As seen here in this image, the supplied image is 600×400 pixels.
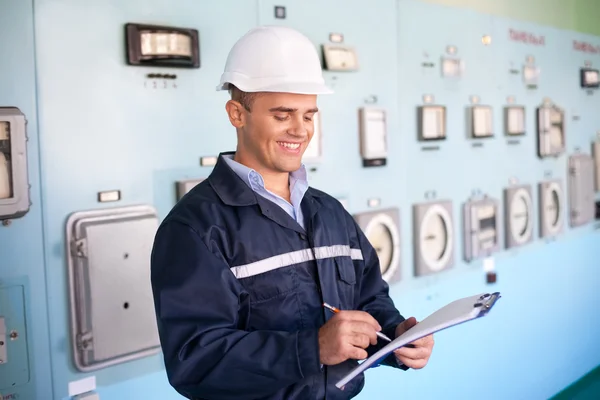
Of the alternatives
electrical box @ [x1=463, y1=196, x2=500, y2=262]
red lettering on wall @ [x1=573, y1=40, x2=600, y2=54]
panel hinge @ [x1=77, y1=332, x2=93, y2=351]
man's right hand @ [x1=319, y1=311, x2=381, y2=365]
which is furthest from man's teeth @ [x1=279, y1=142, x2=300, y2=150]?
red lettering on wall @ [x1=573, y1=40, x2=600, y2=54]

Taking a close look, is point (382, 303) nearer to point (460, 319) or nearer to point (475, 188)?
point (460, 319)

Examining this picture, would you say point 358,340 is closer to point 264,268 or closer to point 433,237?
point 264,268

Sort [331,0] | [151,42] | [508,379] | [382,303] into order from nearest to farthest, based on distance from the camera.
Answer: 1. [382,303]
2. [151,42]
3. [331,0]
4. [508,379]

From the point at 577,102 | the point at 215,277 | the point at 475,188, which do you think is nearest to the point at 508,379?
the point at 475,188

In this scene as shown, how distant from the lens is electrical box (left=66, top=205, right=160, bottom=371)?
6.95ft

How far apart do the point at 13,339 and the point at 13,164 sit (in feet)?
1.76

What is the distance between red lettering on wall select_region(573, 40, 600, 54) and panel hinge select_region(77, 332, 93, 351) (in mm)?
4072

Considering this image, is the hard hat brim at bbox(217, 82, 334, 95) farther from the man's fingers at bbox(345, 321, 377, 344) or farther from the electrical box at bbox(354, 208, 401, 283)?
the electrical box at bbox(354, 208, 401, 283)

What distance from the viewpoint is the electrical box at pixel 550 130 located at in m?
4.33

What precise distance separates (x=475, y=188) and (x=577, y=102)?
1.57 metres

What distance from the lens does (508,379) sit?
13.5 feet

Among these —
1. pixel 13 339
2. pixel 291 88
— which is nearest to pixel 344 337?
pixel 291 88

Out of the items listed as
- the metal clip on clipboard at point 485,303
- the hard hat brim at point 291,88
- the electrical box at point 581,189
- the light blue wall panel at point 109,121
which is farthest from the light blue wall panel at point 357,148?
the metal clip on clipboard at point 485,303

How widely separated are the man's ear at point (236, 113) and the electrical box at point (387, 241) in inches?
60.4
